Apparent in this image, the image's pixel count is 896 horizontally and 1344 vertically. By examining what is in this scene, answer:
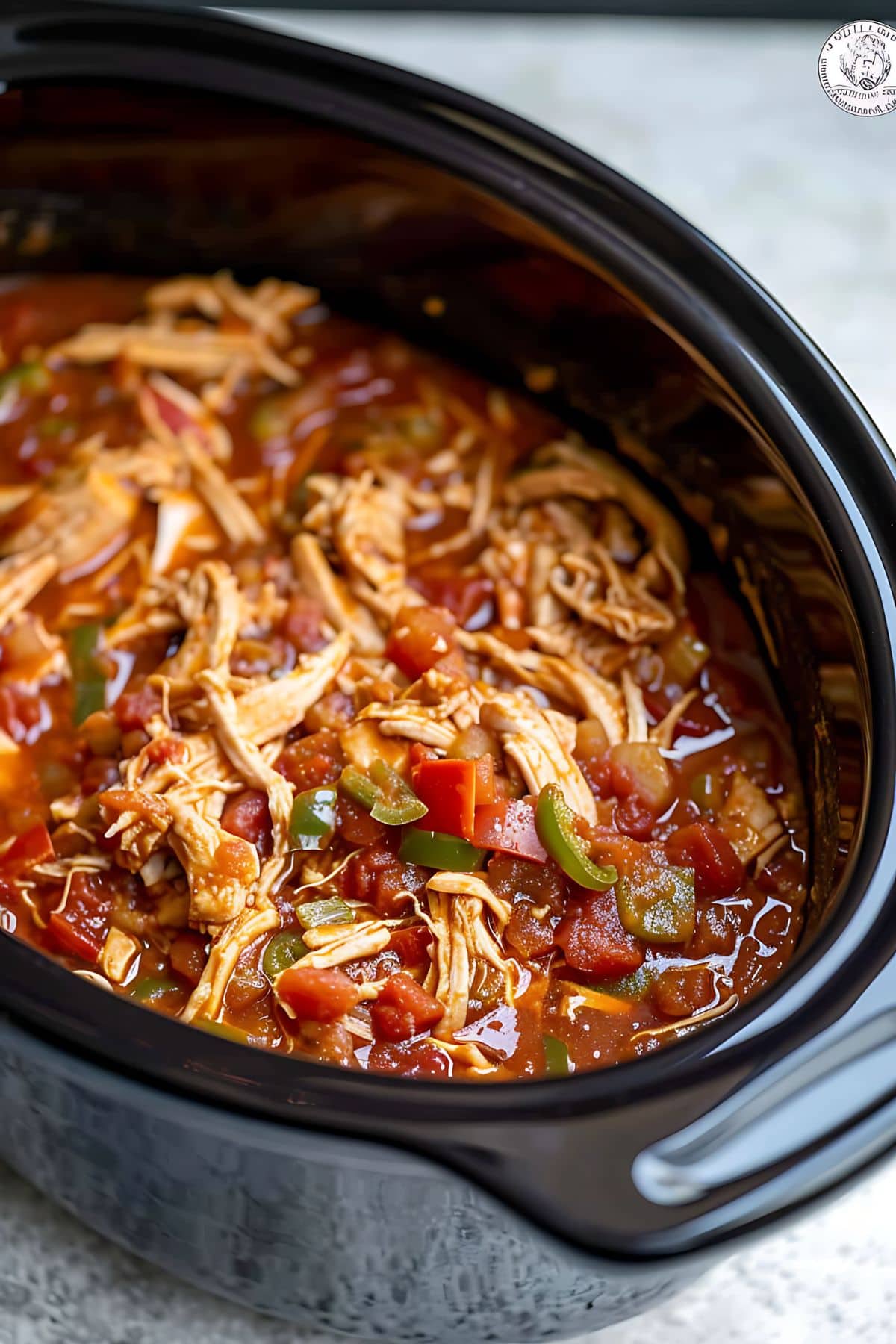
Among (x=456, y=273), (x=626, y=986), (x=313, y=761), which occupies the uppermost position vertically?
(x=456, y=273)

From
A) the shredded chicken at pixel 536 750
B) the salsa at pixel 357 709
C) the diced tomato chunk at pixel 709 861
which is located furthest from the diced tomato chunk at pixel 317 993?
the diced tomato chunk at pixel 709 861

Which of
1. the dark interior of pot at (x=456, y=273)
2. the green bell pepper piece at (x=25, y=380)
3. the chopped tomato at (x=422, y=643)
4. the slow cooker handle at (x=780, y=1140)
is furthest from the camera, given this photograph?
the green bell pepper piece at (x=25, y=380)

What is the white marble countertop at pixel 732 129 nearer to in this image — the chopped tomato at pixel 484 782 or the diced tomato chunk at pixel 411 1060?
the chopped tomato at pixel 484 782

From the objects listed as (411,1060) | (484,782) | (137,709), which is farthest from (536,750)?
(137,709)

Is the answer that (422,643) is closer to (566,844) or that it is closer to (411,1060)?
(566,844)

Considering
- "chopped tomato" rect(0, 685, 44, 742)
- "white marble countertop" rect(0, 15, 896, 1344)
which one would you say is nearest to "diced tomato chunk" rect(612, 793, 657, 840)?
"chopped tomato" rect(0, 685, 44, 742)
